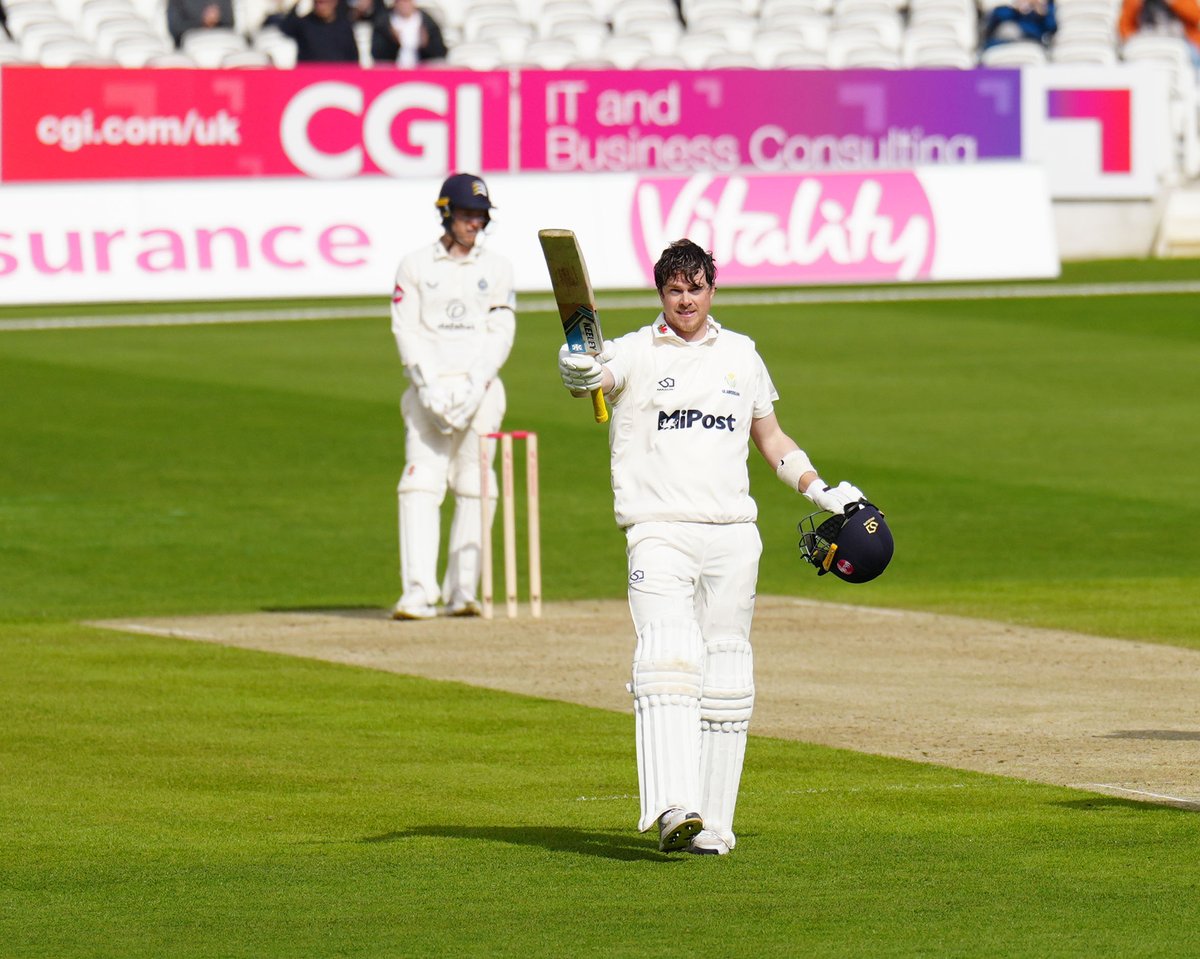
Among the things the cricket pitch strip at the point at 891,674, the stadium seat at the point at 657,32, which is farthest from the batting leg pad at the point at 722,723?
the stadium seat at the point at 657,32

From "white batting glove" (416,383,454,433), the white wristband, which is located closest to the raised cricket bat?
the white wristband

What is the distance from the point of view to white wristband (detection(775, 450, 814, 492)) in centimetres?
887

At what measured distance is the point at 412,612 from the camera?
1484cm

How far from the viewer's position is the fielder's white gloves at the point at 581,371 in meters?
8.41

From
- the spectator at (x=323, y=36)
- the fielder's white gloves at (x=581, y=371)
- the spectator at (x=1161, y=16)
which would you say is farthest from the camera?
the spectator at (x=1161, y=16)

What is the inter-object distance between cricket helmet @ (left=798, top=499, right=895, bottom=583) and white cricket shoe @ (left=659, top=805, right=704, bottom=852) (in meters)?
0.92

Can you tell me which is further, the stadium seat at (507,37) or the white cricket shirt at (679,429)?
the stadium seat at (507,37)

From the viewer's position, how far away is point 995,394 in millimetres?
23906

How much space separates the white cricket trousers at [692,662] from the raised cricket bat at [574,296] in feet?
1.83

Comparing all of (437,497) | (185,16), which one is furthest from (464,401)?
(185,16)

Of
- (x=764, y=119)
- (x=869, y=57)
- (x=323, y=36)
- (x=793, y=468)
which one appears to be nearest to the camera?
(x=793, y=468)

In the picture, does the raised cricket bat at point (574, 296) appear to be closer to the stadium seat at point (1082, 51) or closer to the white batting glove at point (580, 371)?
the white batting glove at point (580, 371)

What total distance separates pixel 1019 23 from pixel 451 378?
23.5 meters

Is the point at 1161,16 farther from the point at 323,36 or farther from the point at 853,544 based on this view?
the point at 853,544
